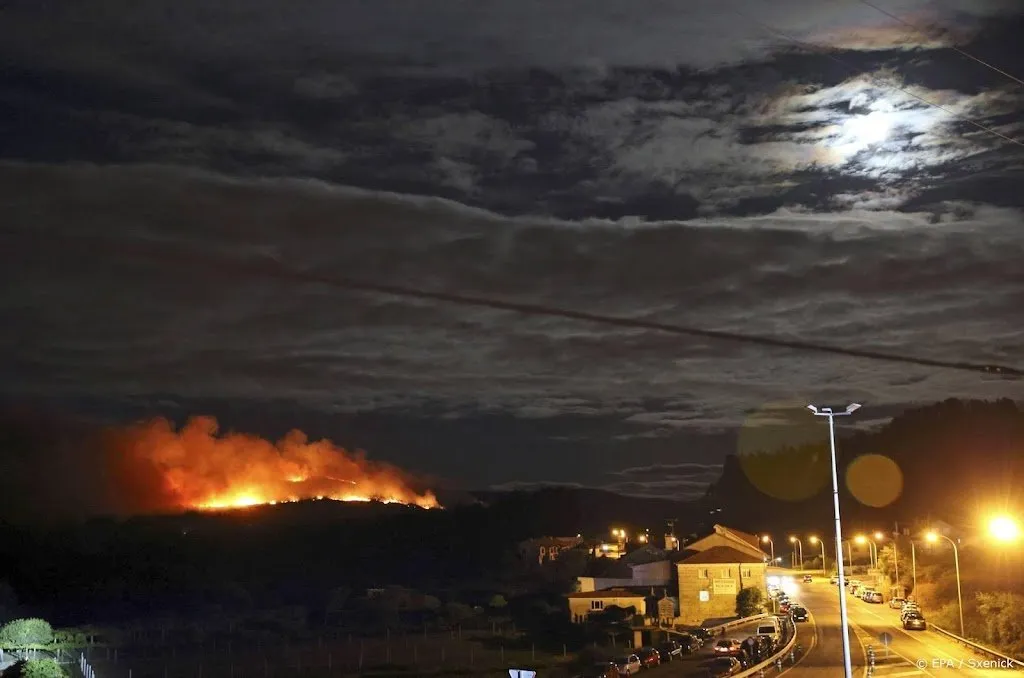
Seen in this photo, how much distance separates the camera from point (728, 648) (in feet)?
179

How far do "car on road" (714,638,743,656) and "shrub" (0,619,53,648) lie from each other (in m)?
52.9

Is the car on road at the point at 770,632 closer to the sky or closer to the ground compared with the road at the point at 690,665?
closer to the sky

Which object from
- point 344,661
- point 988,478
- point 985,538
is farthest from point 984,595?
point 988,478

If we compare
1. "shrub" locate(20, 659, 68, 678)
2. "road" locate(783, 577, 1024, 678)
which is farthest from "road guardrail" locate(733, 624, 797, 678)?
"shrub" locate(20, 659, 68, 678)

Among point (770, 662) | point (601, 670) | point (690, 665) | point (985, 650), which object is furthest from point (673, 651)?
point (985, 650)

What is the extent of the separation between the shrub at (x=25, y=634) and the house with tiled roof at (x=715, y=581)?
50.0m

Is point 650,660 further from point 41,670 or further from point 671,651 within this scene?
point 41,670

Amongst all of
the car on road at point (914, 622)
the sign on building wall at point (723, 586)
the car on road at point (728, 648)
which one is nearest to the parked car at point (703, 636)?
the car on road at point (728, 648)

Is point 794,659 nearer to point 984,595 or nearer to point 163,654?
point 984,595

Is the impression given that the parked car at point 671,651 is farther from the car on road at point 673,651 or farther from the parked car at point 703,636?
the parked car at point 703,636

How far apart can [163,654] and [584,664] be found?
3947 cm

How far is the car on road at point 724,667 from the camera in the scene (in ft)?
156

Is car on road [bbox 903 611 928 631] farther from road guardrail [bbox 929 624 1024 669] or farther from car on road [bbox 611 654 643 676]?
car on road [bbox 611 654 643 676]

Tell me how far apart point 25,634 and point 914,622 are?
6433 cm
